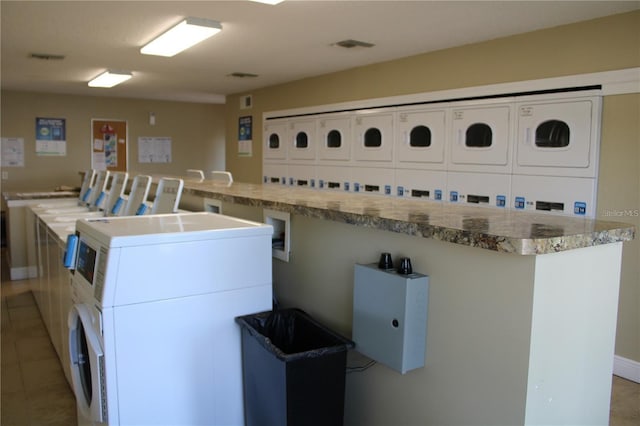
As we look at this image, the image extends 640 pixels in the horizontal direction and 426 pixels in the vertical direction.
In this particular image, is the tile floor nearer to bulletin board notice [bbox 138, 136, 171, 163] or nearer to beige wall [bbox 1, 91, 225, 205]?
beige wall [bbox 1, 91, 225, 205]

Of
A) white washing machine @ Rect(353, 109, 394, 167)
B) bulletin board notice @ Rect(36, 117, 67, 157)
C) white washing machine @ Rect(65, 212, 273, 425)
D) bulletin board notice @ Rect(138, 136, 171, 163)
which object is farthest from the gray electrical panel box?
bulletin board notice @ Rect(138, 136, 171, 163)

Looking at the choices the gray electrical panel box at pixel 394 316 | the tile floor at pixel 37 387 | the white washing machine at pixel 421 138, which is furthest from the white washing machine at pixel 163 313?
the white washing machine at pixel 421 138

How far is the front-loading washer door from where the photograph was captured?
5.60 ft

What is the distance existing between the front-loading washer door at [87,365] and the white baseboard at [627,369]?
122 inches

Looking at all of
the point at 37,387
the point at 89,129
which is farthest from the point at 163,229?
the point at 89,129

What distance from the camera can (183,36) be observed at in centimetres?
390

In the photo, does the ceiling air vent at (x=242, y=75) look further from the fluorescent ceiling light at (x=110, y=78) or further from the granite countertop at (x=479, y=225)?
the granite countertop at (x=479, y=225)

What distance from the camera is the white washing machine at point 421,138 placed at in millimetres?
4355

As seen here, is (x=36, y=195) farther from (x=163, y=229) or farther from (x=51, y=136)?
(x=163, y=229)

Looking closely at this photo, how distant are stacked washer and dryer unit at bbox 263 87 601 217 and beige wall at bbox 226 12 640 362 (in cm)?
12

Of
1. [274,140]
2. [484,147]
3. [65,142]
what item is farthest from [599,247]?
[65,142]

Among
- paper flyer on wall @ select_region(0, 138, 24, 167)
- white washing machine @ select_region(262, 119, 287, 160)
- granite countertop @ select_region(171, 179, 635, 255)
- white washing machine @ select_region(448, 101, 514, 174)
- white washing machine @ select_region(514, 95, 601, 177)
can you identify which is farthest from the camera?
paper flyer on wall @ select_region(0, 138, 24, 167)

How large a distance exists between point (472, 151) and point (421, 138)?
63 cm

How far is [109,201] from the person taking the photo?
4449 mm
